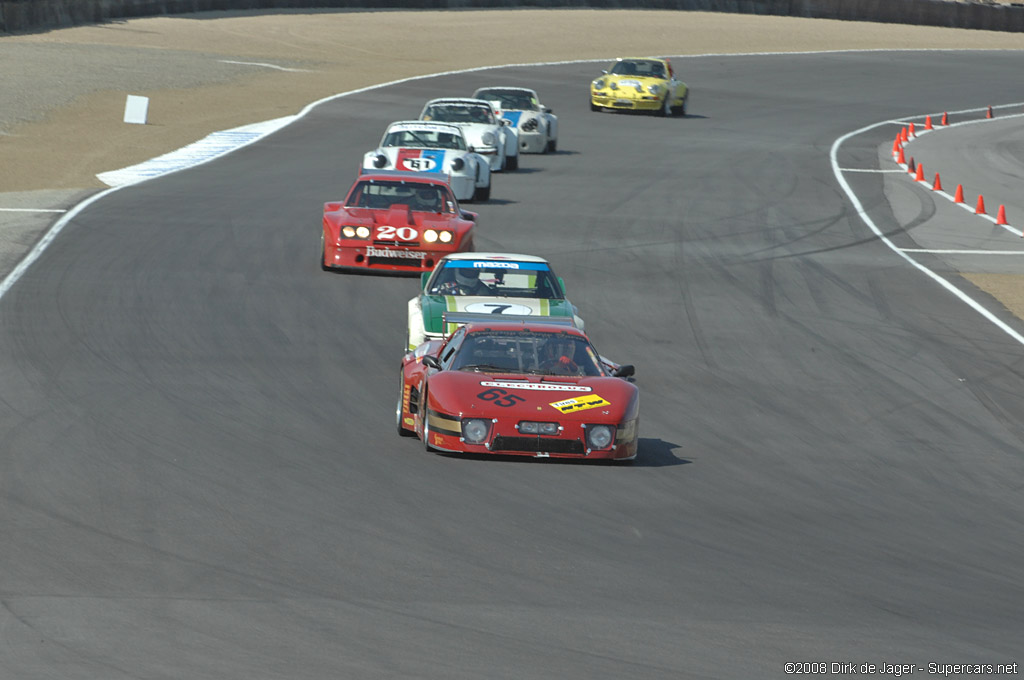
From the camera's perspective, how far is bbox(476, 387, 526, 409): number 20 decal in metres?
11.2

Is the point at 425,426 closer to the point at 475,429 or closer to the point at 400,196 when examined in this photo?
the point at 475,429

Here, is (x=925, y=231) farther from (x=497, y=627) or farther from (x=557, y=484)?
(x=497, y=627)

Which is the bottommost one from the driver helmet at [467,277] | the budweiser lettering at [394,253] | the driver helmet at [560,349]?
the budweiser lettering at [394,253]

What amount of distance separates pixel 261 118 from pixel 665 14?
1430 inches

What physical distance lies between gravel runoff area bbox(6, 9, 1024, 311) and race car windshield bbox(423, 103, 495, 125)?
18.4 ft

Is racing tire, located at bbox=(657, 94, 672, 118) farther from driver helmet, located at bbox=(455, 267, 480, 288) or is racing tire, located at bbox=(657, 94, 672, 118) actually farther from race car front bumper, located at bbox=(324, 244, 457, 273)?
driver helmet, located at bbox=(455, 267, 480, 288)

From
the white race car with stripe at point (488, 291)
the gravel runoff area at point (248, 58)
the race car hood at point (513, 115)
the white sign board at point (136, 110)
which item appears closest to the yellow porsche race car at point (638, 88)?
the gravel runoff area at point (248, 58)

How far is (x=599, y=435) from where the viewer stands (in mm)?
11273

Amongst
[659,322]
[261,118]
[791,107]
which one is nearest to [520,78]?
[791,107]

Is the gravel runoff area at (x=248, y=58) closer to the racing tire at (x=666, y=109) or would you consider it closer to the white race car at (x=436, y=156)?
the white race car at (x=436, y=156)

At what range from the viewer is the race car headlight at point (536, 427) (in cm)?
1115

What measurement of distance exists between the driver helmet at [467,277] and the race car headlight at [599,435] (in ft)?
15.1

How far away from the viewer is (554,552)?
874 cm

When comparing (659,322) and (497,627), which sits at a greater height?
(497,627)
